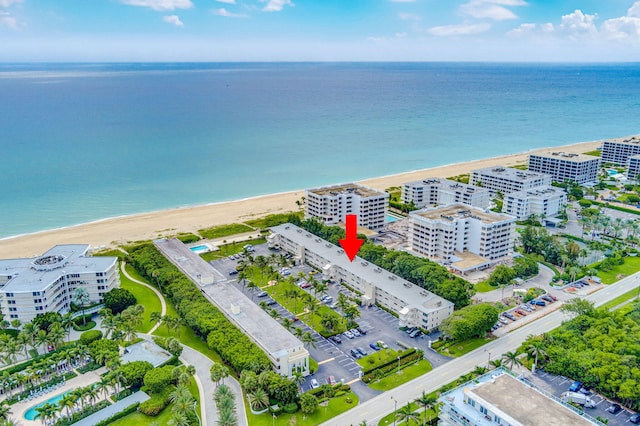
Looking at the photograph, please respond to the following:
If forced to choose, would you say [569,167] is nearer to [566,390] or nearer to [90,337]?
[566,390]

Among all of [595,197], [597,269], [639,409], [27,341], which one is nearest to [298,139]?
[595,197]

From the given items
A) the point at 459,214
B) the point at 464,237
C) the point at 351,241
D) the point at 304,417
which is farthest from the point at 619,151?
the point at 304,417

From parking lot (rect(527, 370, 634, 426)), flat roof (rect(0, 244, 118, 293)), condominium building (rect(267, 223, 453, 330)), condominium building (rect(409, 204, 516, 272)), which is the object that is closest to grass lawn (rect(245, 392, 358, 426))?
condominium building (rect(267, 223, 453, 330))

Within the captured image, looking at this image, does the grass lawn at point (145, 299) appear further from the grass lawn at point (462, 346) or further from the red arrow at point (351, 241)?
the grass lawn at point (462, 346)

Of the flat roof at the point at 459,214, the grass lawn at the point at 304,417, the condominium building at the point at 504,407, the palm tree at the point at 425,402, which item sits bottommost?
the grass lawn at the point at 304,417

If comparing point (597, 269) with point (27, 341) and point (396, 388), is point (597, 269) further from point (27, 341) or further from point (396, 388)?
point (27, 341)

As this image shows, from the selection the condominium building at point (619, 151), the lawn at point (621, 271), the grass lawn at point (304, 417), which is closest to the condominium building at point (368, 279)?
the grass lawn at point (304, 417)
